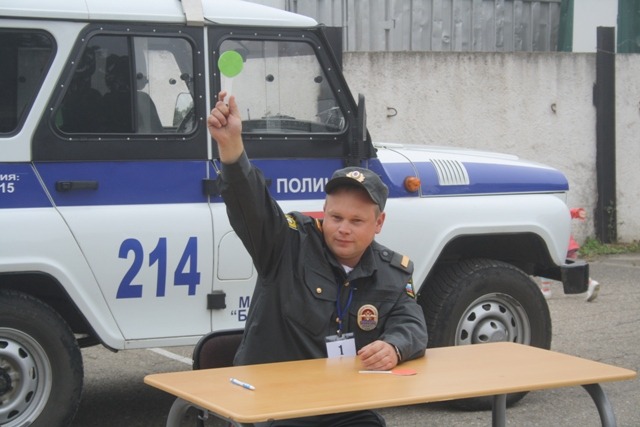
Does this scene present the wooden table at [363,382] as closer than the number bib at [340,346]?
Yes

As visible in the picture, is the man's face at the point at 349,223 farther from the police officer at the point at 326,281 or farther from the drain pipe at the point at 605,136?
the drain pipe at the point at 605,136

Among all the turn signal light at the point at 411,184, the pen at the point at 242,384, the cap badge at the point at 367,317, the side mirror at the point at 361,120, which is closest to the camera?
the pen at the point at 242,384

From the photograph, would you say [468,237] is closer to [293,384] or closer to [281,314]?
[281,314]

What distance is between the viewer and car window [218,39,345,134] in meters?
5.93

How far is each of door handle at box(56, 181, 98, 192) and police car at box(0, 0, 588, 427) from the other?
0.01m

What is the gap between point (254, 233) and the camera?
12.5ft

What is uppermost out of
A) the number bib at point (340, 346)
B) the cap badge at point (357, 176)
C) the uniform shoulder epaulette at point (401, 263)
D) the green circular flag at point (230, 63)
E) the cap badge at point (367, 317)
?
the green circular flag at point (230, 63)

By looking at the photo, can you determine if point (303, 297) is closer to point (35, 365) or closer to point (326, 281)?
point (326, 281)

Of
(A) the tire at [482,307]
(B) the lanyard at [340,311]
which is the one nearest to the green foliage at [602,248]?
(A) the tire at [482,307]

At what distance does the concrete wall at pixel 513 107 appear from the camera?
12.3 metres

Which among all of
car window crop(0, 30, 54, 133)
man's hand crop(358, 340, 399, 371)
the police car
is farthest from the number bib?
car window crop(0, 30, 54, 133)

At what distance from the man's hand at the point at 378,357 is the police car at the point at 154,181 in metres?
2.10

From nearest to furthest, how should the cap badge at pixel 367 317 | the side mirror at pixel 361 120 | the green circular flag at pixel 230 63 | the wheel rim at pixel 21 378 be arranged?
the green circular flag at pixel 230 63, the cap badge at pixel 367 317, the wheel rim at pixel 21 378, the side mirror at pixel 361 120

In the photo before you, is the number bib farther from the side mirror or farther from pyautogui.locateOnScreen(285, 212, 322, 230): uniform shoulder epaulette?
the side mirror
